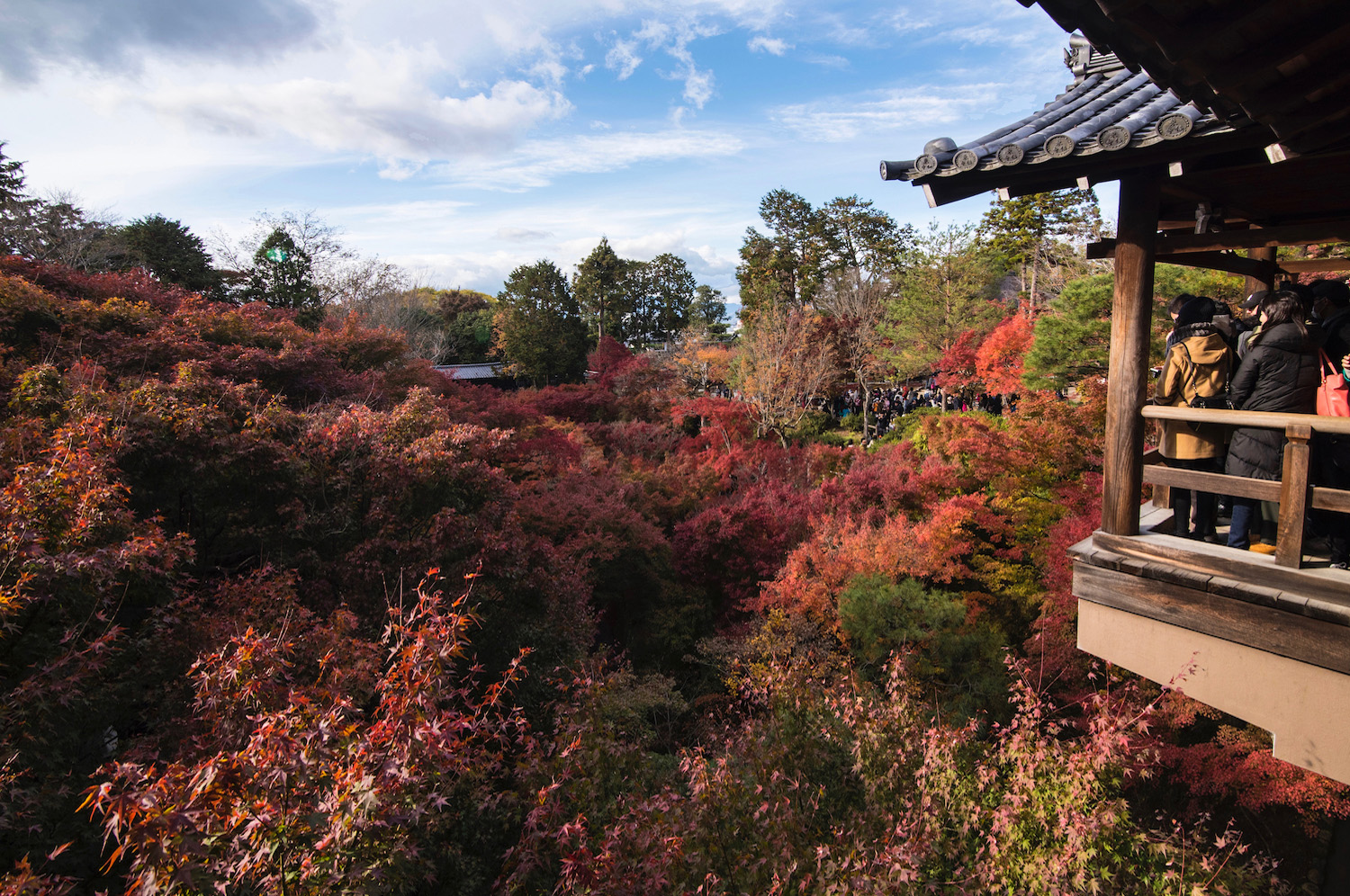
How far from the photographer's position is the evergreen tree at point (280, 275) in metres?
17.8

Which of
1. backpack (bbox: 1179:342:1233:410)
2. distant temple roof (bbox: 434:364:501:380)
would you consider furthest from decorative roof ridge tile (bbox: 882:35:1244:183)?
distant temple roof (bbox: 434:364:501:380)

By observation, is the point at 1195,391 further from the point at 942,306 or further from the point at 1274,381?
the point at 942,306

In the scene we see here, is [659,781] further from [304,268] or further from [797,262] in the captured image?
[797,262]

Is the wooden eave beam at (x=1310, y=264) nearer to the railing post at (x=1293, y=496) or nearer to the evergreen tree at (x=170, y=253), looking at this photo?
the railing post at (x=1293, y=496)

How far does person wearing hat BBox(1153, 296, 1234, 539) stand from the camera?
3.15 meters

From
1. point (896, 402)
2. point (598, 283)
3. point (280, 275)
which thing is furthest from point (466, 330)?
point (896, 402)

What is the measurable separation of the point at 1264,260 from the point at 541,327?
23394 millimetres

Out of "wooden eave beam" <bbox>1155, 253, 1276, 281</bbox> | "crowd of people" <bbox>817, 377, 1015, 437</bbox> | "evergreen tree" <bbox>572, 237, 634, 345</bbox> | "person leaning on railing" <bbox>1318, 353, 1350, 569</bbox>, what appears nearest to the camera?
"person leaning on railing" <bbox>1318, 353, 1350, 569</bbox>

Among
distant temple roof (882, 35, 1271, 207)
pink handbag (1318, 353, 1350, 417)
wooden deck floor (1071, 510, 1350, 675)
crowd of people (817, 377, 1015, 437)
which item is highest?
distant temple roof (882, 35, 1271, 207)

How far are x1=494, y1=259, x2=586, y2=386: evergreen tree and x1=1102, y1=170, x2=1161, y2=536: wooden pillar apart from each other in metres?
23.7

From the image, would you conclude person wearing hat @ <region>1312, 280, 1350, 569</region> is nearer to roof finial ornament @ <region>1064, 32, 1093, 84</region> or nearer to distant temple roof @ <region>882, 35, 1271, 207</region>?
distant temple roof @ <region>882, 35, 1271, 207</region>

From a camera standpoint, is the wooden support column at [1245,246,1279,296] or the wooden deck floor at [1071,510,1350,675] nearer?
the wooden deck floor at [1071,510,1350,675]

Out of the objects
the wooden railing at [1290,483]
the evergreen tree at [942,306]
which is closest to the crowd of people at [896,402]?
the evergreen tree at [942,306]

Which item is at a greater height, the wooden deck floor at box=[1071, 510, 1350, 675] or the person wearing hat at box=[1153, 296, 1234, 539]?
the person wearing hat at box=[1153, 296, 1234, 539]
